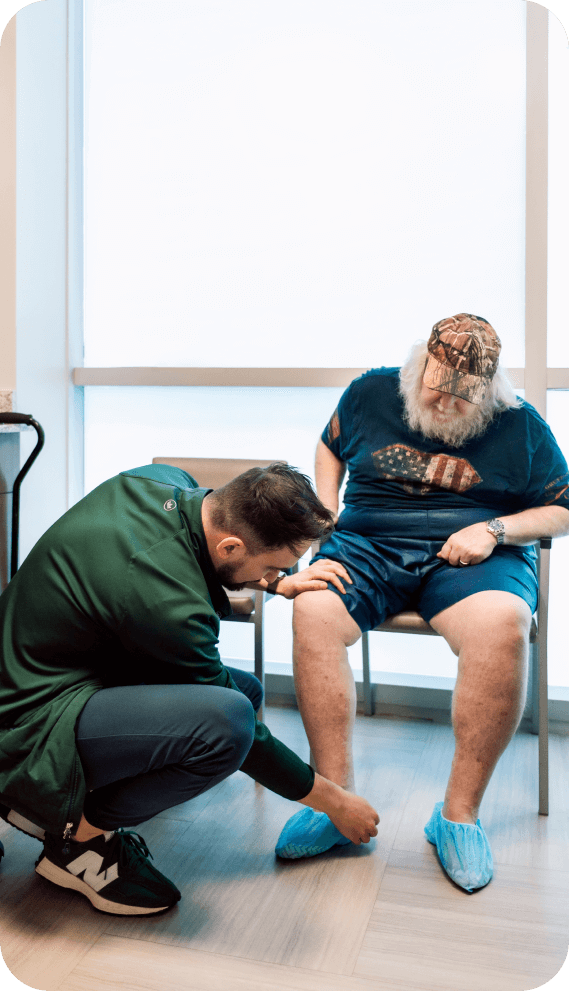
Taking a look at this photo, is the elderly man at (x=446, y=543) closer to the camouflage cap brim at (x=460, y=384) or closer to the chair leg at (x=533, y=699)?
the camouflage cap brim at (x=460, y=384)

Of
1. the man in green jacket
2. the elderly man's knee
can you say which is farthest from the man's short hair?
the elderly man's knee

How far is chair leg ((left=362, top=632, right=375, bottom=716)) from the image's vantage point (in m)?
2.54

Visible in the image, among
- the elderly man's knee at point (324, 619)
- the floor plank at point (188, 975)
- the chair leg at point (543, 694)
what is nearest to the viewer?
the floor plank at point (188, 975)

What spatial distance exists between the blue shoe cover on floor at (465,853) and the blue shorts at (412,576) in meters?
0.49

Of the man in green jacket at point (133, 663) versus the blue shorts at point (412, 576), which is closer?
the man in green jacket at point (133, 663)

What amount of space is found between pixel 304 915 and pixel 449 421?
4.00 ft

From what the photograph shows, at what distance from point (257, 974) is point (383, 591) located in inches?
36.1

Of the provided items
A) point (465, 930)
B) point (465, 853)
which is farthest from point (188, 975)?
point (465, 853)

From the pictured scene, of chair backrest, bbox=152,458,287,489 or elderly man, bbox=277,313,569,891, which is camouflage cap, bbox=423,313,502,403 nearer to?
elderly man, bbox=277,313,569,891

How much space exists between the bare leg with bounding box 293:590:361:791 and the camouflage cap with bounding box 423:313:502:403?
630 millimetres

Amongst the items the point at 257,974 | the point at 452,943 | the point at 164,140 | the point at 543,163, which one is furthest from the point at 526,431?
the point at 164,140

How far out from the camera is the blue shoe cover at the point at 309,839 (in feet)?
5.72

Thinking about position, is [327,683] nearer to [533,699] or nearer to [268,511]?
[268,511]

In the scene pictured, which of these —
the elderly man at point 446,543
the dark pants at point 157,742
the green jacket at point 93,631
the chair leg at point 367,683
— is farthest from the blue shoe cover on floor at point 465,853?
the chair leg at point 367,683
